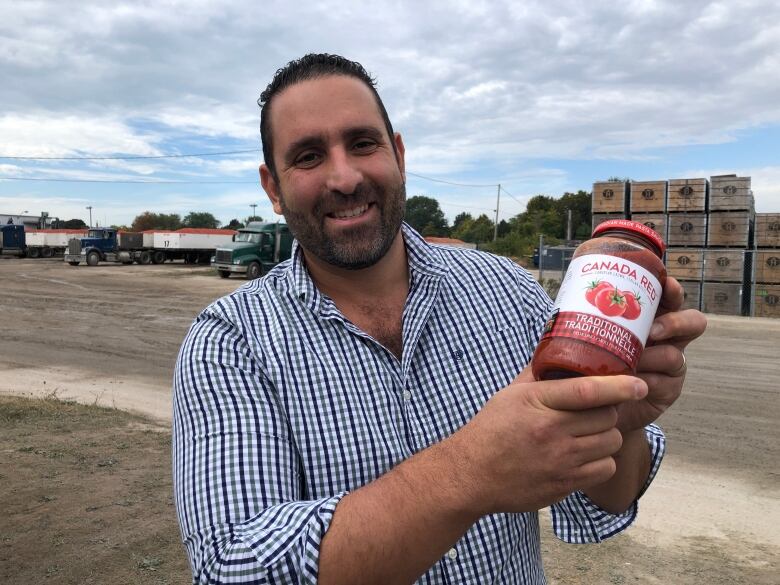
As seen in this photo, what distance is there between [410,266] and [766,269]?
17.2m

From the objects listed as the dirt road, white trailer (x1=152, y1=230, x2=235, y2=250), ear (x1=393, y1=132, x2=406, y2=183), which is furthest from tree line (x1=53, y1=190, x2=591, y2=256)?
ear (x1=393, y1=132, x2=406, y2=183)

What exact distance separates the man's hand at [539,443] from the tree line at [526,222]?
1627 inches

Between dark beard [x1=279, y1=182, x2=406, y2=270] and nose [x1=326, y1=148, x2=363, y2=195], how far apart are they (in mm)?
24

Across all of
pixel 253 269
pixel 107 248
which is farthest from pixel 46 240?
pixel 253 269

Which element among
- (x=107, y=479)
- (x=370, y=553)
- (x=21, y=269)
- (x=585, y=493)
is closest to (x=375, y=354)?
(x=370, y=553)

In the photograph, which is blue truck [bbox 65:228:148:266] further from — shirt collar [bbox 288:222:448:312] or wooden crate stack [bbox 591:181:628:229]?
shirt collar [bbox 288:222:448:312]

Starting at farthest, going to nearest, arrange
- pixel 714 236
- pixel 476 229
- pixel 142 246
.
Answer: pixel 476 229 → pixel 142 246 → pixel 714 236

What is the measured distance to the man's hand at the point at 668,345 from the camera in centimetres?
140

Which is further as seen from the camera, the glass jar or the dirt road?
the dirt road

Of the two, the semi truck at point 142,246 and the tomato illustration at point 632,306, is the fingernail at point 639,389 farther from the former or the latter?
the semi truck at point 142,246

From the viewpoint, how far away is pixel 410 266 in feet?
6.60

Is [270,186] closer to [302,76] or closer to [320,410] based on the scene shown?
[302,76]

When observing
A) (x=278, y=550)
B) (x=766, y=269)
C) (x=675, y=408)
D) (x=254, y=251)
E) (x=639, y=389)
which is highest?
(x=254, y=251)

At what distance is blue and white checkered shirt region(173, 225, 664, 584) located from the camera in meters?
1.32
